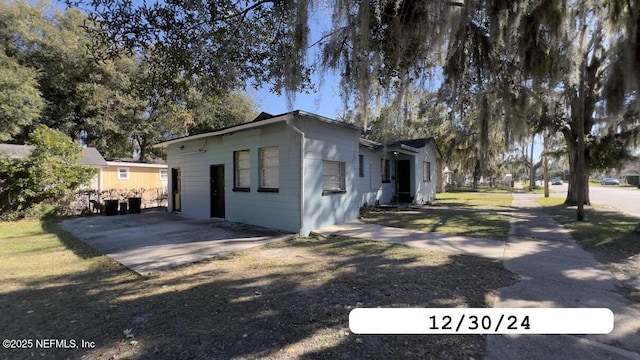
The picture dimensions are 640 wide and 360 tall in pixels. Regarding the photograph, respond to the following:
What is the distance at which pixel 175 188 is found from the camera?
12.7 m

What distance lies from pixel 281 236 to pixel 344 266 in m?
2.90

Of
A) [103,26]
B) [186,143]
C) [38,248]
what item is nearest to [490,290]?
[103,26]

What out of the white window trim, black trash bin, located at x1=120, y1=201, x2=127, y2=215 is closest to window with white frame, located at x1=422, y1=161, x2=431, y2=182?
black trash bin, located at x1=120, y1=201, x2=127, y2=215

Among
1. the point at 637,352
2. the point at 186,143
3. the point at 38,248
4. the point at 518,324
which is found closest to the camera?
the point at 637,352

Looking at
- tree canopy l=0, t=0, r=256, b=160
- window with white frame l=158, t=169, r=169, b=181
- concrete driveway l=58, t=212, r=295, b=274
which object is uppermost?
tree canopy l=0, t=0, r=256, b=160

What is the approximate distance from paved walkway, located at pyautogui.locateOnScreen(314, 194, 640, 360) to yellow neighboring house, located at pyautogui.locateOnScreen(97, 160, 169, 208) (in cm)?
1370

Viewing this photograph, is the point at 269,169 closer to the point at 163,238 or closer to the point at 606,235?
the point at 163,238

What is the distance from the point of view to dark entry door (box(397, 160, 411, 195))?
1549 cm

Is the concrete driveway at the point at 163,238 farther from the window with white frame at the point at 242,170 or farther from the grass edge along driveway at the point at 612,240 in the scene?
the grass edge along driveway at the point at 612,240

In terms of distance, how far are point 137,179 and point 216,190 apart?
1382 cm

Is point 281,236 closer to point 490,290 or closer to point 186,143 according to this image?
point 490,290

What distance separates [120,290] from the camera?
409 cm

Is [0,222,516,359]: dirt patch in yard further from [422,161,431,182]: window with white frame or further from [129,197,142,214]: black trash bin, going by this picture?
[422,161,431,182]: window with white frame
